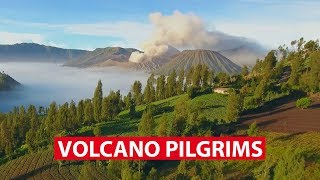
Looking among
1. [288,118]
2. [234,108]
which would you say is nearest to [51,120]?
[234,108]

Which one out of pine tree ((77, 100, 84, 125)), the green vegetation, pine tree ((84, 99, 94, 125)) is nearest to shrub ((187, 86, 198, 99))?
the green vegetation

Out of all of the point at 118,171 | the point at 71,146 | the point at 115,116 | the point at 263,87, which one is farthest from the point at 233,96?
the point at 71,146

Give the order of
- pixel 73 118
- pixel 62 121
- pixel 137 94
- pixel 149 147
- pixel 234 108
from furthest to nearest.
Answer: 1. pixel 137 94
2. pixel 73 118
3. pixel 62 121
4. pixel 234 108
5. pixel 149 147

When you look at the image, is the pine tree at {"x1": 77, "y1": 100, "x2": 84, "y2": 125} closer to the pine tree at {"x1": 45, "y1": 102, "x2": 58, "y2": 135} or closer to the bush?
the pine tree at {"x1": 45, "y1": 102, "x2": 58, "y2": 135}

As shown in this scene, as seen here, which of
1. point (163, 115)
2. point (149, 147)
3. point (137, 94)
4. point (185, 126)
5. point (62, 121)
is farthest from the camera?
point (137, 94)

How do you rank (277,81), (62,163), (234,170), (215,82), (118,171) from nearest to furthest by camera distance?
1. (234,170)
2. (118,171)
3. (62,163)
4. (277,81)
5. (215,82)

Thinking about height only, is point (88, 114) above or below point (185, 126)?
below

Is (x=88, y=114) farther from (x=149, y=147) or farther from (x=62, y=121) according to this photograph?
(x=149, y=147)

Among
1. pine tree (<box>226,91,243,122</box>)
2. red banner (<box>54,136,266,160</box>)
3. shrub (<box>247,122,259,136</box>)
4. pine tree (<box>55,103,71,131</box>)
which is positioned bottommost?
pine tree (<box>55,103,71,131</box>)

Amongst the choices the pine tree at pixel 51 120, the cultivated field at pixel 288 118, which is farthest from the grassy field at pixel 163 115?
the cultivated field at pixel 288 118

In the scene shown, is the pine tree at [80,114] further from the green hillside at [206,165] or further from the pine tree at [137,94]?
the pine tree at [137,94]

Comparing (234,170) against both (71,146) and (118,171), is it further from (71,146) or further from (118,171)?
(71,146)
